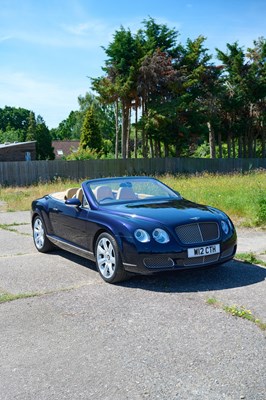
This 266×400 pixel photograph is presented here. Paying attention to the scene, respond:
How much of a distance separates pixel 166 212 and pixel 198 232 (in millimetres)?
527

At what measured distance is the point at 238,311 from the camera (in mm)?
4590

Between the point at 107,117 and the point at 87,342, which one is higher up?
the point at 107,117

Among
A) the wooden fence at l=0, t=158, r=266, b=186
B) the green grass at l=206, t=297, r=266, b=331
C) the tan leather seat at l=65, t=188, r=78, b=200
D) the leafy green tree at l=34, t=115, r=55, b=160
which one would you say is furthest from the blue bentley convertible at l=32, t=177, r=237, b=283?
the leafy green tree at l=34, t=115, r=55, b=160

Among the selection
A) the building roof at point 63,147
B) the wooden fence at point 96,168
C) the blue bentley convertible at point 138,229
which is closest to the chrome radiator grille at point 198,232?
the blue bentley convertible at point 138,229

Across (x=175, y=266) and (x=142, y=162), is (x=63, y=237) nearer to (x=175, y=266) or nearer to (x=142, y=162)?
(x=175, y=266)

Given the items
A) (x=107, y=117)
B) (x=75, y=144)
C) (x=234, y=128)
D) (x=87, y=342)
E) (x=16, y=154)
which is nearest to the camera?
(x=87, y=342)

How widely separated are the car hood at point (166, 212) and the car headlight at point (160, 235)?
4.7 inches

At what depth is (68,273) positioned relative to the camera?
649cm

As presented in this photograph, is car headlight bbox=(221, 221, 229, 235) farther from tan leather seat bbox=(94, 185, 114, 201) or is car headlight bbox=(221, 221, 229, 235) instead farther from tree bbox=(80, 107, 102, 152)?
tree bbox=(80, 107, 102, 152)

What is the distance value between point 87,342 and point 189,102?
37.6 meters

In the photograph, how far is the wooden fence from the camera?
2947cm

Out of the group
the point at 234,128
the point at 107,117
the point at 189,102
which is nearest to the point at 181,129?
the point at 189,102

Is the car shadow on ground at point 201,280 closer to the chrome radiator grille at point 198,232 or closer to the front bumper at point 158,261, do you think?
the front bumper at point 158,261

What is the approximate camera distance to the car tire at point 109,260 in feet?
18.6
